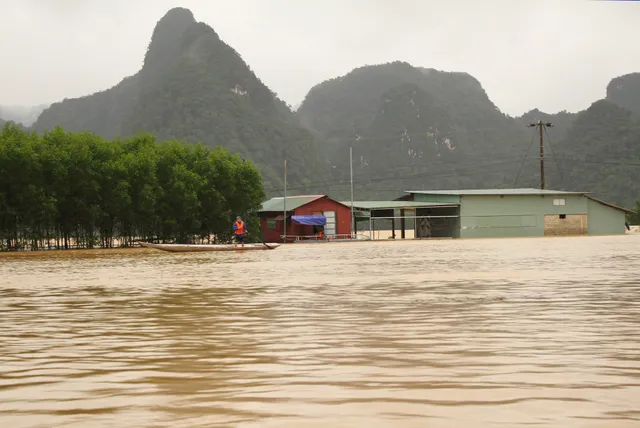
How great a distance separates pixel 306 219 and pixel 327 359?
4661cm

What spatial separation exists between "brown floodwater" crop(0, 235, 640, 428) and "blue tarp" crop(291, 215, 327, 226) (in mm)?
40230

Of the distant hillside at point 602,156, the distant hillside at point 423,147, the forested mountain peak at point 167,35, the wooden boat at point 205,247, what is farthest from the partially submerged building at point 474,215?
the forested mountain peak at point 167,35

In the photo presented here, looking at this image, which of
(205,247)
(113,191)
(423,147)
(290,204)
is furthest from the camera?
(423,147)

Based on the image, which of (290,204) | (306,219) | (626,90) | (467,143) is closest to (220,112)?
(467,143)

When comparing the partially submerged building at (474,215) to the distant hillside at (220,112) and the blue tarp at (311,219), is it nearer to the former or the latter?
the blue tarp at (311,219)

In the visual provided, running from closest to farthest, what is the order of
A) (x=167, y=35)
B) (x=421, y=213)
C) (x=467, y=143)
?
(x=421, y=213) → (x=467, y=143) → (x=167, y=35)

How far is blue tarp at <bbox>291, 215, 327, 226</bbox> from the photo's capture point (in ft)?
169

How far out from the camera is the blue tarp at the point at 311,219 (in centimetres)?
5159

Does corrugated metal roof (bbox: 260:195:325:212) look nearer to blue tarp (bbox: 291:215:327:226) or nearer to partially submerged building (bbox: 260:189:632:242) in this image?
partially submerged building (bbox: 260:189:632:242)

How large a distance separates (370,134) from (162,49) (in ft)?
166

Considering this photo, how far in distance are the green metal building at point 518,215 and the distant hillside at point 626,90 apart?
133023 millimetres

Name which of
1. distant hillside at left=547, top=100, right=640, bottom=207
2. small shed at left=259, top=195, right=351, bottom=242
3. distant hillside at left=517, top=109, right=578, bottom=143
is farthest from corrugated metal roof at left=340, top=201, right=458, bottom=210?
distant hillside at left=517, top=109, right=578, bottom=143

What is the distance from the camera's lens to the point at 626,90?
182000mm

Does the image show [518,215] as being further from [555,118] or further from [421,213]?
[555,118]
